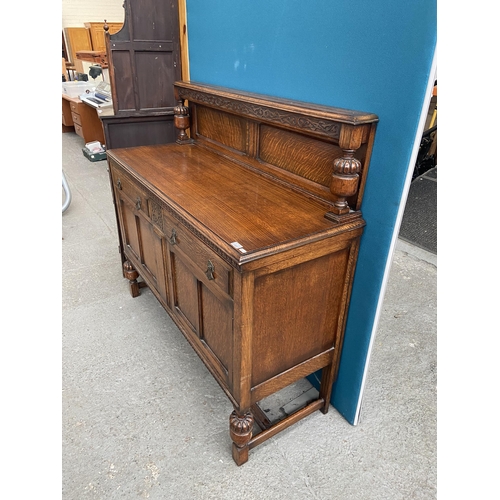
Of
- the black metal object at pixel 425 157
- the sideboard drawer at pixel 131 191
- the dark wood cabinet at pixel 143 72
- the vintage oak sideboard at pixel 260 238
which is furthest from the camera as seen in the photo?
the black metal object at pixel 425 157

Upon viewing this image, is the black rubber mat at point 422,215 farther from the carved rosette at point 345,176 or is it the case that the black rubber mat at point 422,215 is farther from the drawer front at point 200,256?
the drawer front at point 200,256

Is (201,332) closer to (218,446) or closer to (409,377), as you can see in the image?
(218,446)

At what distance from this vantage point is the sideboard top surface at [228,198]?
1.22m

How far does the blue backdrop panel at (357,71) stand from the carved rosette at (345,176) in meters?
0.08

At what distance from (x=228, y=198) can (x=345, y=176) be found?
439mm

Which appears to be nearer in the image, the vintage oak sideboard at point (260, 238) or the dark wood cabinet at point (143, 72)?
the vintage oak sideboard at point (260, 238)

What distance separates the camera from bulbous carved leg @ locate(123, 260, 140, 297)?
241cm

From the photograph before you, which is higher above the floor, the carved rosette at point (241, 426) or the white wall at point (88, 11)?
the white wall at point (88, 11)

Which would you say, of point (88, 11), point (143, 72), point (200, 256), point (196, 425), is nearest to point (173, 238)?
point (200, 256)

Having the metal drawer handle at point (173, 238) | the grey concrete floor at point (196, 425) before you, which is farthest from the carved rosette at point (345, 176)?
the grey concrete floor at point (196, 425)

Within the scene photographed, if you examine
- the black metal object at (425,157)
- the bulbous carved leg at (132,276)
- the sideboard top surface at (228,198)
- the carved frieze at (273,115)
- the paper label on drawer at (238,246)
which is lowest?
the bulbous carved leg at (132,276)

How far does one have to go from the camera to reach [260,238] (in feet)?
3.85

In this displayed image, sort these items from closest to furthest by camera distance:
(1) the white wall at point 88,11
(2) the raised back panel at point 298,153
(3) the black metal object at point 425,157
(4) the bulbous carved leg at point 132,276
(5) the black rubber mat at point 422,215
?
1. (2) the raised back panel at point 298,153
2. (4) the bulbous carved leg at point 132,276
3. (5) the black rubber mat at point 422,215
4. (3) the black metal object at point 425,157
5. (1) the white wall at point 88,11

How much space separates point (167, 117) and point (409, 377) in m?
2.01
